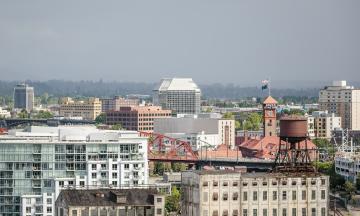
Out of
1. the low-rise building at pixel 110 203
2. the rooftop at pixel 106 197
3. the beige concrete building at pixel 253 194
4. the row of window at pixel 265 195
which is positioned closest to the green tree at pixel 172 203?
the rooftop at pixel 106 197

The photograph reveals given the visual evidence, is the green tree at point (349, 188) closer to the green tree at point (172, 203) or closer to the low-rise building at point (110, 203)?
the green tree at point (172, 203)

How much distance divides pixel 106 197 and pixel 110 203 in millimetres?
872

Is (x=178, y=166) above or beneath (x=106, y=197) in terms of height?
beneath

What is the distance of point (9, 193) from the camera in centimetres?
11094

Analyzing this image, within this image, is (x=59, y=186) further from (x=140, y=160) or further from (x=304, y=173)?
(x=304, y=173)

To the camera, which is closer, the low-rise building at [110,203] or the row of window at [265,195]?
the row of window at [265,195]

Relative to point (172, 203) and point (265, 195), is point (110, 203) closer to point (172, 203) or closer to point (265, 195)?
point (265, 195)

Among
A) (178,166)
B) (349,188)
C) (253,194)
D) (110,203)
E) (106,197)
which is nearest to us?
(253,194)

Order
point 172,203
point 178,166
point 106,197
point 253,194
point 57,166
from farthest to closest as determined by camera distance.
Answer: point 178,166, point 172,203, point 57,166, point 106,197, point 253,194

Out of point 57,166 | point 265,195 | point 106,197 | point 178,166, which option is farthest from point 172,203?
point 178,166

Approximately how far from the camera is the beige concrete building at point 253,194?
283 feet

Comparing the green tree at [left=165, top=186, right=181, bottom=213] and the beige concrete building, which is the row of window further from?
the green tree at [left=165, top=186, right=181, bottom=213]

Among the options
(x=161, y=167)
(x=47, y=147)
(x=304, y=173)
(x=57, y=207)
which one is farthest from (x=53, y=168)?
(x=161, y=167)

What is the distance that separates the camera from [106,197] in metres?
88.6
